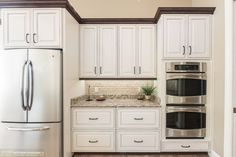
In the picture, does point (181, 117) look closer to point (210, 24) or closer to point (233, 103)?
point (233, 103)

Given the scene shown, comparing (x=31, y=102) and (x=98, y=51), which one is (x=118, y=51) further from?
(x=31, y=102)

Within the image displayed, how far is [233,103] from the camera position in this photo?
2.76m

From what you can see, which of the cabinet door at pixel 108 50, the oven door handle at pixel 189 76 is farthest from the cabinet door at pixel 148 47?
the oven door handle at pixel 189 76

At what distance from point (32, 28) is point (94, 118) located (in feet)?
5.69

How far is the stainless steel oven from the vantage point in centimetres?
378

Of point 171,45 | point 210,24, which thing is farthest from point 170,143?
point 210,24

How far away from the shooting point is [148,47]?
4328 millimetres

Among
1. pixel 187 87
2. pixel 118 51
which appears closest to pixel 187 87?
pixel 187 87

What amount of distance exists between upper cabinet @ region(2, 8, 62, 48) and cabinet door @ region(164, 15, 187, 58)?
1729 millimetres

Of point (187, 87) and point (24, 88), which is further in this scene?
point (187, 87)

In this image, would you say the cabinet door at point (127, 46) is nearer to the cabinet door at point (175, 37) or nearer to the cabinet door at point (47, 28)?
the cabinet door at point (175, 37)

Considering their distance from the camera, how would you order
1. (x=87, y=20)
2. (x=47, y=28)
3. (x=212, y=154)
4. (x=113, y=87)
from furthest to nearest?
(x=113, y=87), (x=87, y=20), (x=212, y=154), (x=47, y=28)

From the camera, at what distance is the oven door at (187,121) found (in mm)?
3814

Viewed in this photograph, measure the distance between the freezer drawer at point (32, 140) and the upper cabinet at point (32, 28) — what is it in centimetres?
120
